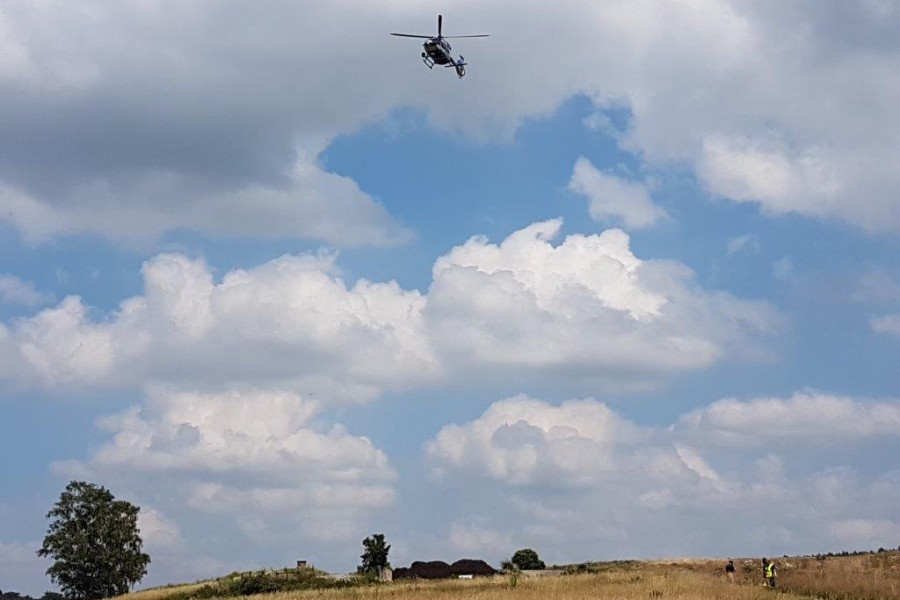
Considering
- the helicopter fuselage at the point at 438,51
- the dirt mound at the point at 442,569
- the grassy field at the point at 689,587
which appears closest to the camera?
the grassy field at the point at 689,587

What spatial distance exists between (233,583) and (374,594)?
71.3 feet

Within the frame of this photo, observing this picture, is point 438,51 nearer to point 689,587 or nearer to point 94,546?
point 689,587

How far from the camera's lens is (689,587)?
45.7m

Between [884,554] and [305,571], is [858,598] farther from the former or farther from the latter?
[305,571]

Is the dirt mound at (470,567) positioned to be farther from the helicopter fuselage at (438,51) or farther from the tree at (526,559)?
the helicopter fuselage at (438,51)

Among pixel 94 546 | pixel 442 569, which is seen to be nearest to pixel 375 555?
pixel 442 569

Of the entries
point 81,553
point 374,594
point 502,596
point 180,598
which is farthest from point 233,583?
point 81,553

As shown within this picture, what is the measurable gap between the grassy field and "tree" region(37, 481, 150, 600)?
1558 inches

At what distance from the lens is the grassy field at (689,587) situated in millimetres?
42312

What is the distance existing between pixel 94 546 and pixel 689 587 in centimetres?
7887

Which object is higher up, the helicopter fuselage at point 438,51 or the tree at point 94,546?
the helicopter fuselage at point 438,51

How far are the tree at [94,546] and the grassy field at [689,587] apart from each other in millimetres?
39570

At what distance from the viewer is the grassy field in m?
42.3

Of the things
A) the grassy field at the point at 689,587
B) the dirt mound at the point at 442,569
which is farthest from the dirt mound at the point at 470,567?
the grassy field at the point at 689,587
